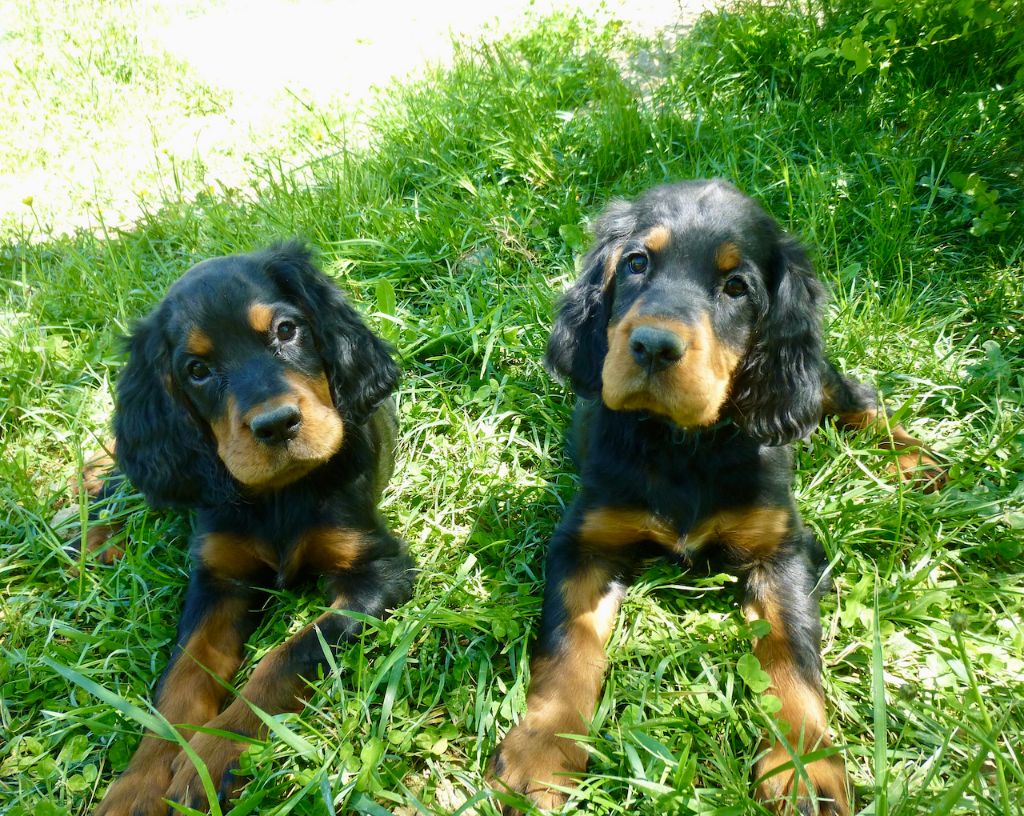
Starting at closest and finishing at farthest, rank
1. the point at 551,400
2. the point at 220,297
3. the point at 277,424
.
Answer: the point at 277,424 → the point at 220,297 → the point at 551,400

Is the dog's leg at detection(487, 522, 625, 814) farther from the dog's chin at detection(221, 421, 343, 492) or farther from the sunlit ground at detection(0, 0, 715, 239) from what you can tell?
the sunlit ground at detection(0, 0, 715, 239)

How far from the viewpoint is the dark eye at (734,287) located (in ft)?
7.18

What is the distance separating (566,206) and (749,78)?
4.90 ft

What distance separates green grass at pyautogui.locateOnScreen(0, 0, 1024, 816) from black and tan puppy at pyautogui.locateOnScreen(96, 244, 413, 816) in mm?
144

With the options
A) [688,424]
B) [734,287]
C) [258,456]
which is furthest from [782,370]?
[258,456]

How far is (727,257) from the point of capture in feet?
7.07

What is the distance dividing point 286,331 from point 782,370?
59.8 inches

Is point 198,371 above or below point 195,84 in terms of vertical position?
below

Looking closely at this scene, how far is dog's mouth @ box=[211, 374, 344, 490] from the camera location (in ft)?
6.84

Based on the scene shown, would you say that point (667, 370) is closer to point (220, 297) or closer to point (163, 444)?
point (220, 297)

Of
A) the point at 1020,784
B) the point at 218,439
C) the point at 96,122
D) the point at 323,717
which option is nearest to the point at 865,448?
the point at 1020,784

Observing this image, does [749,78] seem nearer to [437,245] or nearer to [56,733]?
[437,245]

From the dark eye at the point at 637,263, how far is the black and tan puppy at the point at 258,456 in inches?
34.5

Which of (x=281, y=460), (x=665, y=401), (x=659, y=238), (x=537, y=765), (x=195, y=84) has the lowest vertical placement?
(x=537, y=765)
